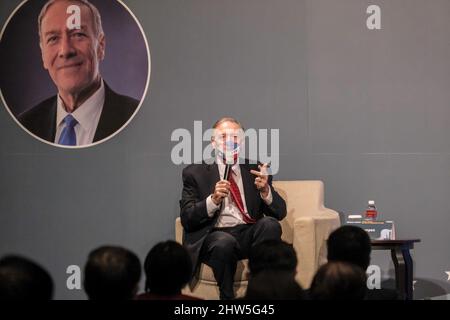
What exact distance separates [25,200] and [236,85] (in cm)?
172

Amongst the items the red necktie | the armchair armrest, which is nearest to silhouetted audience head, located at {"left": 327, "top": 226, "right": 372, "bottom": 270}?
the armchair armrest

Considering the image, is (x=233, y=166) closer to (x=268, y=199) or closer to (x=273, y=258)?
(x=268, y=199)

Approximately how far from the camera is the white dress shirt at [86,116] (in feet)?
16.8

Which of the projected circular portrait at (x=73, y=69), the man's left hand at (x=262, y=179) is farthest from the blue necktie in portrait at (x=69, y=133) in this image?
the man's left hand at (x=262, y=179)

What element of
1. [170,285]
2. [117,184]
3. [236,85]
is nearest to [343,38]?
[236,85]

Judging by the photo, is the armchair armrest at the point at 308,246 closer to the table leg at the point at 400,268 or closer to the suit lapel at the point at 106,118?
the table leg at the point at 400,268

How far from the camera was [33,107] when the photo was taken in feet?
16.8

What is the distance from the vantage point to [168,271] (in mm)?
2441

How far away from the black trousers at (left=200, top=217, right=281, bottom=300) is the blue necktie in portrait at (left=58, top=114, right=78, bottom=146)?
142 centimetres

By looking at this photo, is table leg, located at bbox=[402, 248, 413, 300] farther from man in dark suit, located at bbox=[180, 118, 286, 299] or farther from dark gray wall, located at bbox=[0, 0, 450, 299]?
man in dark suit, located at bbox=[180, 118, 286, 299]
